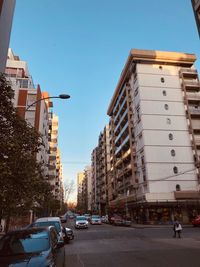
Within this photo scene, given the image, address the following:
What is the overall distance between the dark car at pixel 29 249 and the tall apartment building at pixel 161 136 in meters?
38.7

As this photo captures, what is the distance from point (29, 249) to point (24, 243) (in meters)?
0.40

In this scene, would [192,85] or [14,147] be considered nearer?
[14,147]

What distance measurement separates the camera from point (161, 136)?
49.8m

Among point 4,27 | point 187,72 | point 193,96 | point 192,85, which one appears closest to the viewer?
point 4,27

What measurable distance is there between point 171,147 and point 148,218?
1405cm

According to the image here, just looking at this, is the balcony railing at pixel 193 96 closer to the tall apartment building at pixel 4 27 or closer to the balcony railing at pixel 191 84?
the balcony railing at pixel 191 84

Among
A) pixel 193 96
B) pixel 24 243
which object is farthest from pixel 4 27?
pixel 193 96

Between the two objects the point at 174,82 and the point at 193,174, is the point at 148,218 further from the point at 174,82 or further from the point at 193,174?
the point at 174,82

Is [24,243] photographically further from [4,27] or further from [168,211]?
[168,211]

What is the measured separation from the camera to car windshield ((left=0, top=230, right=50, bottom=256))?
5984 millimetres

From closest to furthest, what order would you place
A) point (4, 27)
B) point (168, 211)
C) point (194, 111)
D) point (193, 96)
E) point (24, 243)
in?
point (24, 243) → point (4, 27) → point (168, 211) → point (194, 111) → point (193, 96)

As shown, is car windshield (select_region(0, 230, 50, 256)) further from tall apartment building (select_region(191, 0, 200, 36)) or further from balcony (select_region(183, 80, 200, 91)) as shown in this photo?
balcony (select_region(183, 80, 200, 91))

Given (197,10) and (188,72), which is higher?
(188,72)

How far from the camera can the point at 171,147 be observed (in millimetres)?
49281
